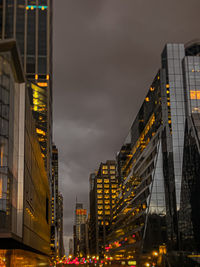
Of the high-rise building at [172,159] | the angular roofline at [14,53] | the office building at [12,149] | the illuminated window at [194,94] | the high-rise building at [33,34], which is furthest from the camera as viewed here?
the high-rise building at [33,34]

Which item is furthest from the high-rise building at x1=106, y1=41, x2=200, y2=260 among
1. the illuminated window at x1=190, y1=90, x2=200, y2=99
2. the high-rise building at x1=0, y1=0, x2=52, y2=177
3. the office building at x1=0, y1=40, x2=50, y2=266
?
the high-rise building at x1=0, y1=0, x2=52, y2=177

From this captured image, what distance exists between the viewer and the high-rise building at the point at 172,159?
8612 cm

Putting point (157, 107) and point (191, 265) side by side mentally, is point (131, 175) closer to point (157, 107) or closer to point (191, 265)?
point (157, 107)

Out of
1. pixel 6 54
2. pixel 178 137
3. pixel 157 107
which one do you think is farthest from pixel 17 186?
pixel 157 107

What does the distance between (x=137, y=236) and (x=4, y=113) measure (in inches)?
3362

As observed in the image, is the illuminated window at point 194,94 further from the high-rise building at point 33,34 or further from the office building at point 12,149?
the high-rise building at point 33,34

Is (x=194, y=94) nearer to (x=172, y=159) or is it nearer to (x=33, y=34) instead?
(x=172, y=159)

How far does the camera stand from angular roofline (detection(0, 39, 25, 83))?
35.6m

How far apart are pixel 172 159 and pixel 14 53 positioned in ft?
203

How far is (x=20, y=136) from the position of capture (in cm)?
4188

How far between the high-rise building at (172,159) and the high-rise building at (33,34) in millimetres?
65049

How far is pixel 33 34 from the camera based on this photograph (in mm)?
172250

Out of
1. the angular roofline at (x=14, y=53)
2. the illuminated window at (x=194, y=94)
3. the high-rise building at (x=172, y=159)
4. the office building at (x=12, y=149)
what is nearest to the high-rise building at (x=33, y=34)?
the high-rise building at (x=172, y=159)

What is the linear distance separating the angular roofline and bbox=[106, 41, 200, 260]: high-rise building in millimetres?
51403
